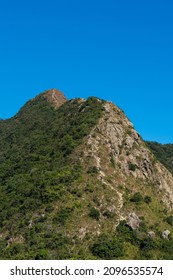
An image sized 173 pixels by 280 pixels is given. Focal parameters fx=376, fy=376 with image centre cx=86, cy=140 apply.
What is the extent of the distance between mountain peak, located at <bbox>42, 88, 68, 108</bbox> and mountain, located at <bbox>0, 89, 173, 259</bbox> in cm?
5777

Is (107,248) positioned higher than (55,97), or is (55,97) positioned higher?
(55,97)

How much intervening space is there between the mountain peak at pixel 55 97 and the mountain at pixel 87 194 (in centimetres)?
5777

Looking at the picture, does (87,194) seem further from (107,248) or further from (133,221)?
(107,248)

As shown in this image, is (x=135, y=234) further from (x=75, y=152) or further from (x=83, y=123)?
(x=83, y=123)

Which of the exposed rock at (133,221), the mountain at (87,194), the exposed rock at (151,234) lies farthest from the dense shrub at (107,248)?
the exposed rock at (151,234)

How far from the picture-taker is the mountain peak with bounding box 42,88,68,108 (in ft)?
532

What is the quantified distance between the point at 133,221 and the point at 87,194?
9710mm

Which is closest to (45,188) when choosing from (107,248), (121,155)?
(107,248)

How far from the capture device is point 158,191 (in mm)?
85500

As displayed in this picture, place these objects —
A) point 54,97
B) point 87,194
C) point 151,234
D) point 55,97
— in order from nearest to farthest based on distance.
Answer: point 151,234 < point 87,194 < point 54,97 < point 55,97

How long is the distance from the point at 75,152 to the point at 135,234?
23.8 m

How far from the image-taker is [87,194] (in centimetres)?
6950

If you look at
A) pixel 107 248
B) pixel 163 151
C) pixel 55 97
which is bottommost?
pixel 107 248
